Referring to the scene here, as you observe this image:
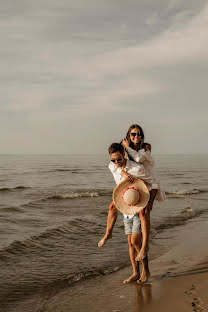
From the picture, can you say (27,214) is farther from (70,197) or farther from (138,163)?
(138,163)

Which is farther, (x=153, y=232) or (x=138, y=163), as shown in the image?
(x=153, y=232)

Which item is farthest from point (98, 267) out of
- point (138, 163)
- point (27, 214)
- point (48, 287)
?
point (27, 214)

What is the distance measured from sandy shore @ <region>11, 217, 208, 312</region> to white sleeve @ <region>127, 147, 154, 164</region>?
174 cm

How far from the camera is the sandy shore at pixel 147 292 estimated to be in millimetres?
3623

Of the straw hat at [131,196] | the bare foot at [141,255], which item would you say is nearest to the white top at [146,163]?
the straw hat at [131,196]

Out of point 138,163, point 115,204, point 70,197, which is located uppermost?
point 138,163

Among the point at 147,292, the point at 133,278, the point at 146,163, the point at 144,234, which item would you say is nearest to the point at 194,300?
the point at 147,292

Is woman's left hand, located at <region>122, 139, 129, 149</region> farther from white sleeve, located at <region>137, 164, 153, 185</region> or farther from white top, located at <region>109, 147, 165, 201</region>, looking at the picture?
white sleeve, located at <region>137, 164, 153, 185</region>

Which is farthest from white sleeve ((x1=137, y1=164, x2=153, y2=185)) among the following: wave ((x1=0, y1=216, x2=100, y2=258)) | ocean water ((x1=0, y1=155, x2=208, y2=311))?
wave ((x1=0, y1=216, x2=100, y2=258))

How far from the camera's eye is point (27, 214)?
35.4 ft

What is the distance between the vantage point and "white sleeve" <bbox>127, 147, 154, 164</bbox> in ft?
13.1

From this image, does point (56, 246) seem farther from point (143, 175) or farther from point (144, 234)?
point (143, 175)

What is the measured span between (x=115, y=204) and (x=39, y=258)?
2799 mm

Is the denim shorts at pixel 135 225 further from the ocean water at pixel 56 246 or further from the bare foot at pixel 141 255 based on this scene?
the ocean water at pixel 56 246
